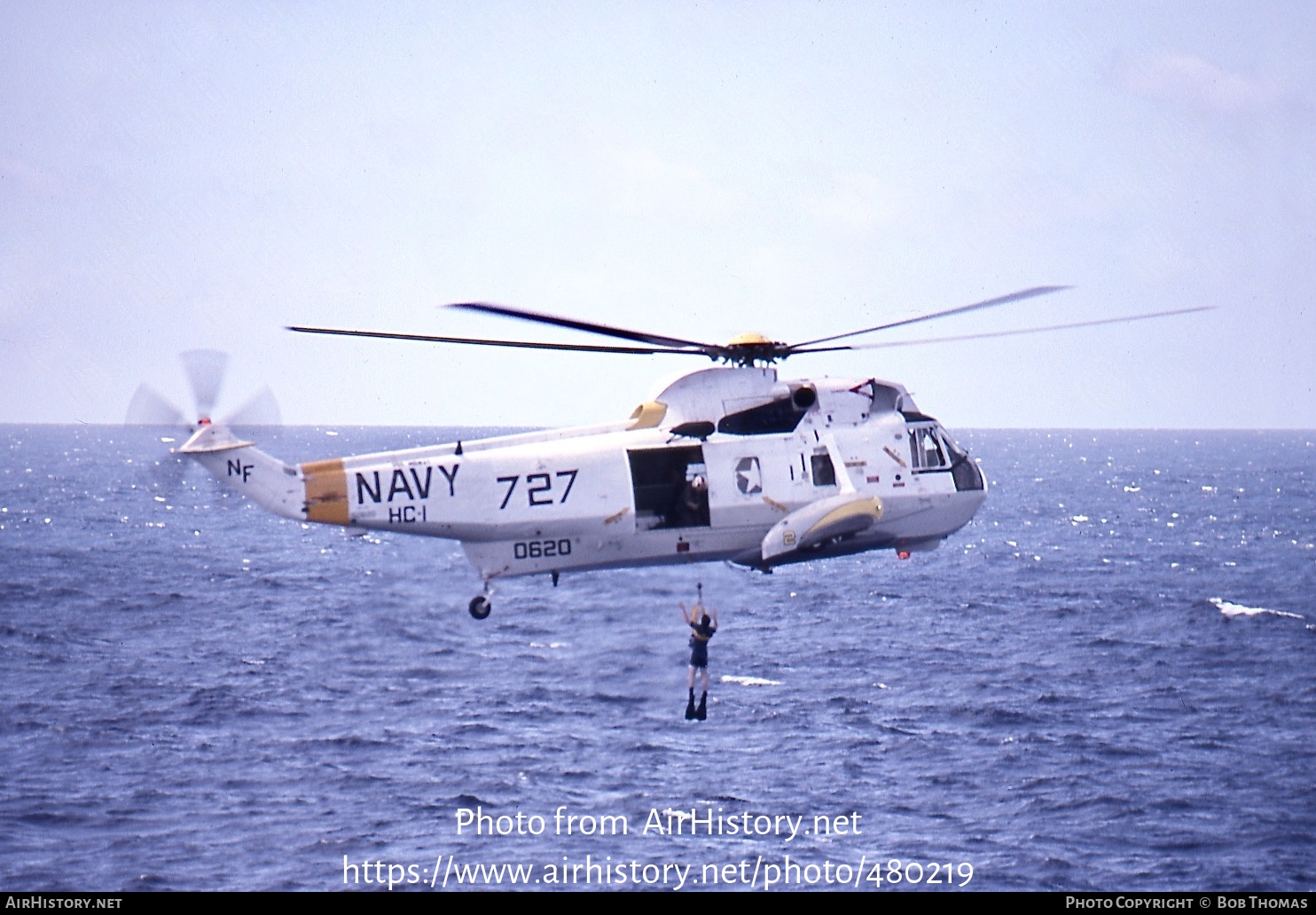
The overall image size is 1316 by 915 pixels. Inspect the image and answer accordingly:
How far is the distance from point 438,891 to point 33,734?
1258 inches

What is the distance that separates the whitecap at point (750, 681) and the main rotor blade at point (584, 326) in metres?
60.0

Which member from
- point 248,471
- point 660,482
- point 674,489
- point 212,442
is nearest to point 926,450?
point 674,489

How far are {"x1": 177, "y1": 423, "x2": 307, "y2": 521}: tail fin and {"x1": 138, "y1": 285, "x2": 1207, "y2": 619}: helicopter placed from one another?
0.03m

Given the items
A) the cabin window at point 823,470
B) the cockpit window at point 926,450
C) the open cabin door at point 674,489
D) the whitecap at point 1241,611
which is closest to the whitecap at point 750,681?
the whitecap at point 1241,611

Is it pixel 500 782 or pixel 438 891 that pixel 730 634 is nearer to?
pixel 500 782

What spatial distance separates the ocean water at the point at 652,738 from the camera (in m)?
61.8

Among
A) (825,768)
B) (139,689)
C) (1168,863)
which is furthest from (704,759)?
(139,689)

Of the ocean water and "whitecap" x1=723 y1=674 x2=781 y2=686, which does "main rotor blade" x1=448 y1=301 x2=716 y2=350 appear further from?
"whitecap" x1=723 y1=674 x2=781 y2=686

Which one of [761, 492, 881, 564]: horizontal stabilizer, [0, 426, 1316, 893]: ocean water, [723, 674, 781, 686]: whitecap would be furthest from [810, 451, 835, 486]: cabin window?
[723, 674, 781, 686]: whitecap

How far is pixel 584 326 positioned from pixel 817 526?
701 centimetres

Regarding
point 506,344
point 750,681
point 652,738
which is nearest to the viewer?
point 506,344

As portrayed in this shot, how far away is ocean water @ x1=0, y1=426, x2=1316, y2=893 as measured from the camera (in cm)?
6181

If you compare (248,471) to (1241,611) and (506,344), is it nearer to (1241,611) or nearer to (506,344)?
(506,344)

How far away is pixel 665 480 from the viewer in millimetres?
29047
